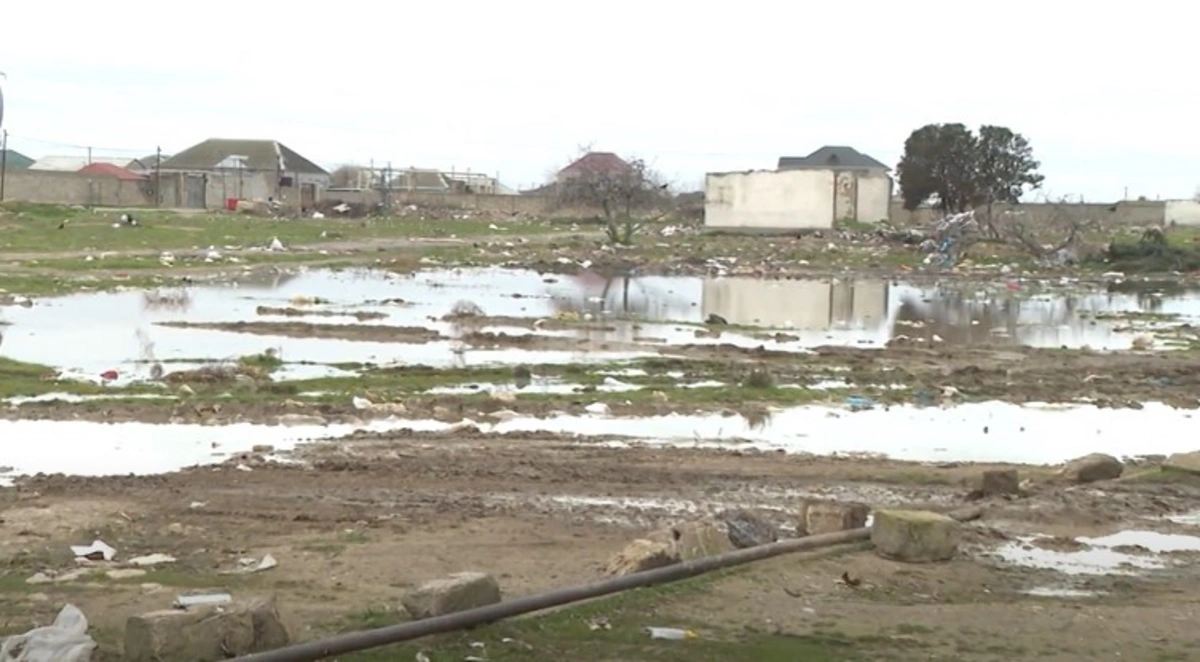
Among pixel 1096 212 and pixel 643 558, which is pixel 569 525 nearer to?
pixel 643 558

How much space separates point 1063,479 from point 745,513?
3.09m

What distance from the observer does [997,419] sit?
12602mm

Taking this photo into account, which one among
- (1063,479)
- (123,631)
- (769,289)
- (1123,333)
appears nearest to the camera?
(123,631)

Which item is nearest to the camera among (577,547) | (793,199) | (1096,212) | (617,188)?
(577,547)

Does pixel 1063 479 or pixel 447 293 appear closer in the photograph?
pixel 1063 479

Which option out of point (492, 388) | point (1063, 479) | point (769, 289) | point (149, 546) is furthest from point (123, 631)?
point (769, 289)

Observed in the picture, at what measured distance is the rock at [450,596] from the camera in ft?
18.2

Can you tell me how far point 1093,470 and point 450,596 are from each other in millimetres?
5252

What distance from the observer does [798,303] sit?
84.2 feet

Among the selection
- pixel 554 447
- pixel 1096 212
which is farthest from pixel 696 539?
pixel 1096 212

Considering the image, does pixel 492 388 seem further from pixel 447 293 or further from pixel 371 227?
pixel 371 227

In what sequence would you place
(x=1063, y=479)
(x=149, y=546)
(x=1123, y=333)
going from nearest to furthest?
(x=149, y=546)
(x=1063, y=479)
(x=1123, y=333)

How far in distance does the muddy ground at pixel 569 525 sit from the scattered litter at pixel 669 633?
0.05m

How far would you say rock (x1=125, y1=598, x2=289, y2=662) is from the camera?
5000mm
